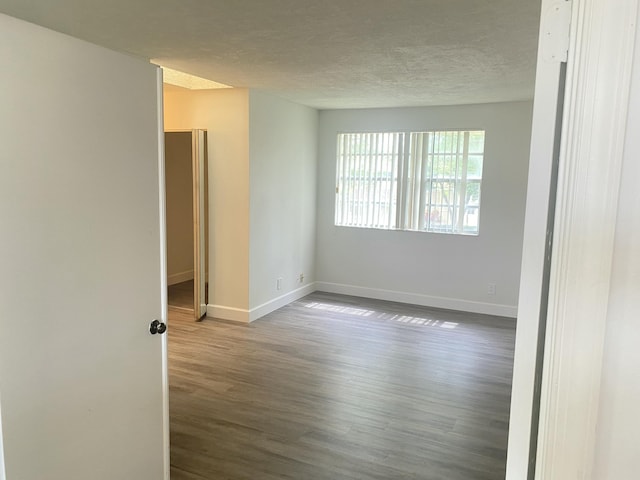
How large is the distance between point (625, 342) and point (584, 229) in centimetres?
19

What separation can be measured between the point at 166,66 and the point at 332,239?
3.28 metres

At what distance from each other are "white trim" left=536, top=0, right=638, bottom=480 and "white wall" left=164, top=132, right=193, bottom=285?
20.8 ft

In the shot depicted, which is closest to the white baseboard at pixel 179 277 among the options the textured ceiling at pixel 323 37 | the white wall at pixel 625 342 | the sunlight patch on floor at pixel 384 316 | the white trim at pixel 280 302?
the white trim at pixel 280 302

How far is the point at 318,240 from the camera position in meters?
6.52

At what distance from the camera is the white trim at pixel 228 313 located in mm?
5098

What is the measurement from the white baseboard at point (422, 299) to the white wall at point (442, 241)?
0.04ft

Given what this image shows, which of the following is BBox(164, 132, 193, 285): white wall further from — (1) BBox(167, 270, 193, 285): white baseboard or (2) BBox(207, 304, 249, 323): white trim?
(2) BBox(207, 304, 249, 323): white trim

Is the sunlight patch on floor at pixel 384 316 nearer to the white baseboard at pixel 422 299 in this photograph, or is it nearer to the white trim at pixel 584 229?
the white baseboard at pixel 422 299

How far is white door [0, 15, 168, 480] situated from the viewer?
1.50 metres

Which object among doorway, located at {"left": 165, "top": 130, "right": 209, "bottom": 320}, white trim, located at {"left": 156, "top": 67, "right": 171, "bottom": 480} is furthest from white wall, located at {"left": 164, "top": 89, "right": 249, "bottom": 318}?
white trim, located at {"left": 156, "top": 67, "right": 171, "bottom": 480}

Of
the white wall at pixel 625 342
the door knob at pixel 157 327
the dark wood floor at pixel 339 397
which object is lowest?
the dark wood floor at pixel 339 397

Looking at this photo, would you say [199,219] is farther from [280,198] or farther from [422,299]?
[422,299]

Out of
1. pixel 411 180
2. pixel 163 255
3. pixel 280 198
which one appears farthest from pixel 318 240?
pixel 163 255

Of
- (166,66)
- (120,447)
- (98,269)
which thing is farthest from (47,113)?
(166,66)
